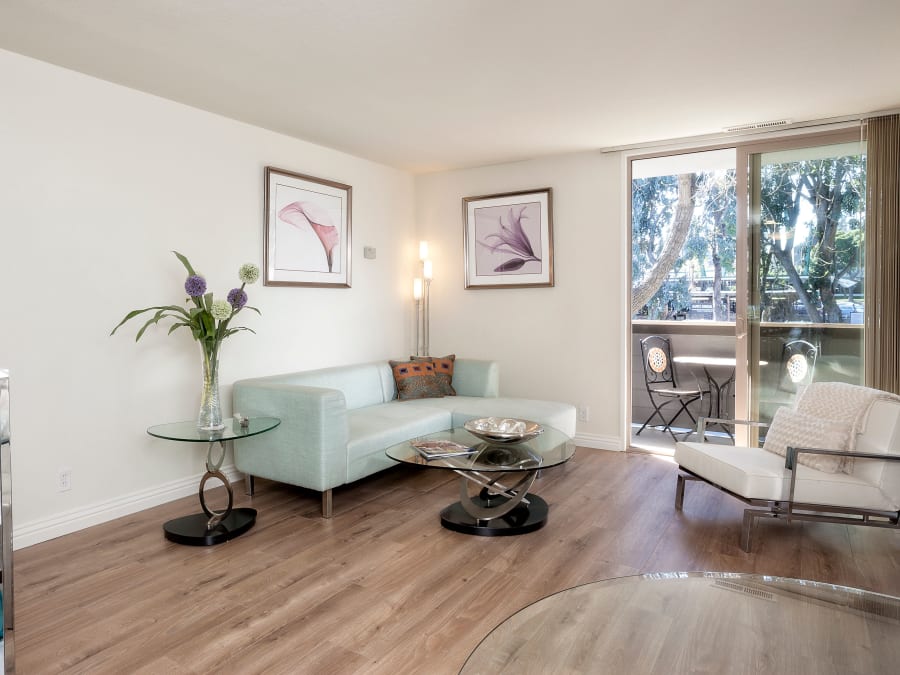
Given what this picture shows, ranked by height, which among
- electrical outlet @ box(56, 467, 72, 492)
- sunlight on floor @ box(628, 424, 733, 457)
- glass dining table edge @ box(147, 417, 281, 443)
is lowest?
sunlight on floor @ box(628, 424, 733, 457)

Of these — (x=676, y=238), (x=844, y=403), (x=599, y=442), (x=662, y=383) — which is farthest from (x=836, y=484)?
(x=676, y=238)

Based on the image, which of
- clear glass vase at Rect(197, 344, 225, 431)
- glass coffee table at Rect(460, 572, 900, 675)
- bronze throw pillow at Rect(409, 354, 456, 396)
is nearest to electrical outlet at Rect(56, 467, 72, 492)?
clear glass vase at Rect(197, 344, 225, 431)

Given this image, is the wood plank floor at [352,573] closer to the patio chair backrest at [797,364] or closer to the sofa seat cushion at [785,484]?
the sofa seat cushion at [785,484]

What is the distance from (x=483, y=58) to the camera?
2.92 metres

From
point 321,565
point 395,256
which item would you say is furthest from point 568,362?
point 321,565

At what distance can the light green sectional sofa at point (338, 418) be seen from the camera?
325 cm

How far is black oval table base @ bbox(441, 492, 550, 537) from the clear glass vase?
137 centimetres

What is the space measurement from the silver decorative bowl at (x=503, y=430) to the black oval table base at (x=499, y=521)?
0.41 metres

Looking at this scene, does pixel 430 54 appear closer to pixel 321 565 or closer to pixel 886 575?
pixel 321 565

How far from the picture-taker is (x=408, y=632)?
6.91ft

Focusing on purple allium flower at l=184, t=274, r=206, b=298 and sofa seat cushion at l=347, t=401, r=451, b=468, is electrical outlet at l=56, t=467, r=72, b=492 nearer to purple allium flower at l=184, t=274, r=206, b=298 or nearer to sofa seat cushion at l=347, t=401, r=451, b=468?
purple allium flower at l=184, t=274, r=206, b=298

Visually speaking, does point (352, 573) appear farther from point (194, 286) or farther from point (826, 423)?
point (826, 423)

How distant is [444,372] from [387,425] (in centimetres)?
122

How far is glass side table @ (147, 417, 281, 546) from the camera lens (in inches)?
113
